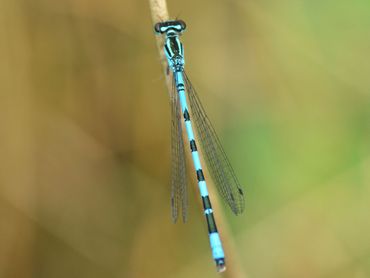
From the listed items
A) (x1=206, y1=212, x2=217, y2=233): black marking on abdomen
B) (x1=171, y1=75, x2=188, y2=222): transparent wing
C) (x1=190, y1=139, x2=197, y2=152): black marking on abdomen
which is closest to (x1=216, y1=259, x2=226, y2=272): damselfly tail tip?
(x1=206, y1=212, x2=217, y2=233): black marking on abdomen

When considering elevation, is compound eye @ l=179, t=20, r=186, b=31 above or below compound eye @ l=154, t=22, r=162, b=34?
above

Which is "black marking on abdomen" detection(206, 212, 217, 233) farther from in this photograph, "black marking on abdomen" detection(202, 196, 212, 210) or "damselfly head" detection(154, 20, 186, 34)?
"damselfly head" detection(154, 20, 186, 34)

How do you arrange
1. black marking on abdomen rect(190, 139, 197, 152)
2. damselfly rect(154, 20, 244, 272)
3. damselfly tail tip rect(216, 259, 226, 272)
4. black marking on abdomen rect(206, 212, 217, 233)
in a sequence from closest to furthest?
damselfly tail tip rect(216, 259, 226, 272), black marking on abdomen rect(206, 212, 217, 233), black marking on abdomen rect(190, 139, 197, 152), damselfly rect(154, 20, 244, 272)

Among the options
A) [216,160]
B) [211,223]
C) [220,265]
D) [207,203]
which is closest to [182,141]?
[216,160]

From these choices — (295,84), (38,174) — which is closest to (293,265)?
(295,84)

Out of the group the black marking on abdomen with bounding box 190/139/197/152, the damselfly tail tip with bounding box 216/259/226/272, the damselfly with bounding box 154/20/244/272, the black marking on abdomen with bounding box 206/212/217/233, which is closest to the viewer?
the damselfly tail tip with bounding box 216/259/226/272

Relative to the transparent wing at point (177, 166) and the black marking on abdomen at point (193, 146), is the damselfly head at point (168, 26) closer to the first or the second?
the transparent wing at point (177, 166)

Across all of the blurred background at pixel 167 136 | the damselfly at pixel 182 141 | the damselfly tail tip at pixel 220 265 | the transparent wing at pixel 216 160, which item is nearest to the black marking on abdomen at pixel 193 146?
the damselfly at pixel 182 141
